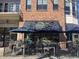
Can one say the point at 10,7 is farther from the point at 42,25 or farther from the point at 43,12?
the point at 42,25

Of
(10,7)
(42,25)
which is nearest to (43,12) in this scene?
(42,25)

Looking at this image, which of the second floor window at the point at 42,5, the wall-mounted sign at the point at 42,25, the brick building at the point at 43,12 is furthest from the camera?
the second floor window at the point at 42,5

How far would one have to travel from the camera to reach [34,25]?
30.5m

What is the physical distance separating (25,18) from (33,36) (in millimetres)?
2767

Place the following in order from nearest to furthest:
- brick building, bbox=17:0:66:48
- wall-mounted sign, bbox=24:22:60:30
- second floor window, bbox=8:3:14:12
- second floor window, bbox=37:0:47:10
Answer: wall-mounted sign, bbox=24:22:60:30
brick building, bbox=17:0:66:48
second floor window, bbox=37:0:47:10
second floor window, bbox=8:3:14:12

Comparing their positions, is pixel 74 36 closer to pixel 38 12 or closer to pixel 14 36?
pixel 38 12

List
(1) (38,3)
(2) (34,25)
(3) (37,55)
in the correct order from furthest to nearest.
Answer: (1) (38,3), (2) (34,25), (3) (37,55)

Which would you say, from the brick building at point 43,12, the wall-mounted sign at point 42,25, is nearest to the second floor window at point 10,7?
the brick building at point 43,12

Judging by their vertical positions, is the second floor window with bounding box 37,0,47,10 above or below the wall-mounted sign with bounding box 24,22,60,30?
above

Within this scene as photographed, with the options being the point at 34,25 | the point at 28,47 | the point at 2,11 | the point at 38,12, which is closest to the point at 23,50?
the point at 28,47

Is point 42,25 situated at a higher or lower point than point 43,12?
lower

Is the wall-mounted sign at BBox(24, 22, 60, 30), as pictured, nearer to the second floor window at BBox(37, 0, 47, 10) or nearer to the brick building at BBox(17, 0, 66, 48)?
the brick building at BBox(17, 0, 66, 48)

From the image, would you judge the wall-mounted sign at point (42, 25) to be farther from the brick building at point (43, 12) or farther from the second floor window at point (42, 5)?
the second floor window at point (42, 5)

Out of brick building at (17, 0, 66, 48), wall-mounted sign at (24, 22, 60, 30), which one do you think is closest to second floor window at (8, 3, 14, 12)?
brick building at (17, 0, 66, 48)
